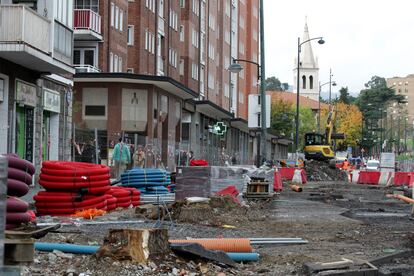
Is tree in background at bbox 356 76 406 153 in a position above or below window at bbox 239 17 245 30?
below

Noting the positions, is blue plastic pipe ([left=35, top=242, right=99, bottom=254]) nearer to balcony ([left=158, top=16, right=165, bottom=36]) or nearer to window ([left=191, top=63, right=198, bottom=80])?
balcony ([left=158, top=16, right=165, bottom=36])

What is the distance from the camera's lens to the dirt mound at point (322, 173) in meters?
59.5

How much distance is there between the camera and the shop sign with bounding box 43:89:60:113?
26.6 metres

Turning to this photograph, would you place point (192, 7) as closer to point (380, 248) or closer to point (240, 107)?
point (240, 107)

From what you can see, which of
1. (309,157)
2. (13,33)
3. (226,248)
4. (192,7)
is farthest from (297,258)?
(309,157)

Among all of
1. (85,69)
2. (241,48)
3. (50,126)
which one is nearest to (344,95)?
(241,48)

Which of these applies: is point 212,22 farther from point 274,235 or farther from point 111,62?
point 274,235

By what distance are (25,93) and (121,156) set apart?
7.28 metres

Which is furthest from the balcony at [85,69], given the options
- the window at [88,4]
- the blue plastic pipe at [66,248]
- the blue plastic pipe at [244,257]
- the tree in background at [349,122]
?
the tree in background at [349,122]

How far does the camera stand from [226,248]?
10.0m

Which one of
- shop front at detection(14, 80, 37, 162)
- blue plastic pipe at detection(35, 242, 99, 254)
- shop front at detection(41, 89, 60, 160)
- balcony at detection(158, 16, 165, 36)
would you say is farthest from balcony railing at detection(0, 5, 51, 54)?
balcony at detection(158, 16, 165, 36)

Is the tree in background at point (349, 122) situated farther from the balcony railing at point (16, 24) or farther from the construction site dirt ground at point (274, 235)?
the construction site dirt ground at point (274, 235)

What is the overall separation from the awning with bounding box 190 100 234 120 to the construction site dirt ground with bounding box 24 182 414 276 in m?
36.5

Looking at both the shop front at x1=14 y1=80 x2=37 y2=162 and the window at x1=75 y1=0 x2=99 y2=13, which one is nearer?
the shop front at x1=14 y1=80 x2=37 y2=162
